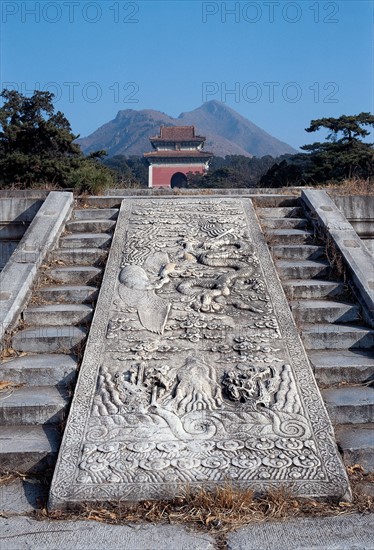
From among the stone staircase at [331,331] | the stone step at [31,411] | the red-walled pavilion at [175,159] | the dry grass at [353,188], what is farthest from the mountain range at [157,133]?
the stone step at [31,411]

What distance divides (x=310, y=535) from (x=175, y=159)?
45794mm

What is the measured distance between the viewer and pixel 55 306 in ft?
14.1

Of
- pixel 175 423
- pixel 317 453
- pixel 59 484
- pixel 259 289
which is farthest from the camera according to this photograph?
pixel 259 289

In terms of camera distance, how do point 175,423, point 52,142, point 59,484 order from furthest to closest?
point 52,142 < point 175,423 < point 59,484

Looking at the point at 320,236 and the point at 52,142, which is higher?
the point at 52,142

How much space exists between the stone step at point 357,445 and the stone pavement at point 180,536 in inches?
17.3

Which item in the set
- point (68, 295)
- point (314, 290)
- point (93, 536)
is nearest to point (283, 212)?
point (314, 290)

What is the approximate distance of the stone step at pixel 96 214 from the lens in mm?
5770

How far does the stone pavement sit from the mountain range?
133032 mm

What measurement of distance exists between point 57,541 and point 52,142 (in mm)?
22516

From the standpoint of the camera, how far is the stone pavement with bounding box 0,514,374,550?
2.31 metres

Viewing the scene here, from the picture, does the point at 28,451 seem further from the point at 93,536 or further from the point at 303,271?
the point at 303,271

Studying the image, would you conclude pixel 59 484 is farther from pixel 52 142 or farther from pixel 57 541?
pixel 52 142

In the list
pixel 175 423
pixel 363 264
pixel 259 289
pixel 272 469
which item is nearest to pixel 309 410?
pixel 272 469
